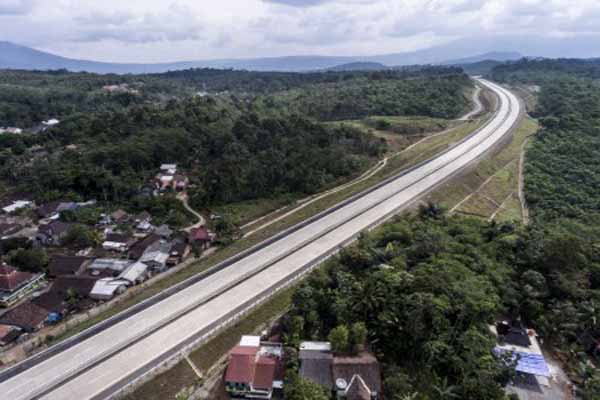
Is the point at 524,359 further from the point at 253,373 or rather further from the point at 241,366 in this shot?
the point at 241,366

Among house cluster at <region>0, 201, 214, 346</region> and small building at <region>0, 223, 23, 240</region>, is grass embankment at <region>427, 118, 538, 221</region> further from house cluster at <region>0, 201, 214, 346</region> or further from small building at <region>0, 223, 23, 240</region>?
small building at <region>0, 223, 23, 240</region>

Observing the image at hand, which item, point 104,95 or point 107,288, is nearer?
point 107,288

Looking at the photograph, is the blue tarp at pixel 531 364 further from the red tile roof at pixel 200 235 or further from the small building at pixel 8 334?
the small building at pixel 8 334

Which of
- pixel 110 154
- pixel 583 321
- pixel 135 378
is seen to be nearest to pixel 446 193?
pixel 583 321

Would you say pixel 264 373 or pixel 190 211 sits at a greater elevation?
pixel 190 211

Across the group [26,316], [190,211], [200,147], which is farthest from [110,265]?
[200,147]

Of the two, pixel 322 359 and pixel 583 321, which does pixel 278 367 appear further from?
pixel 583 321
